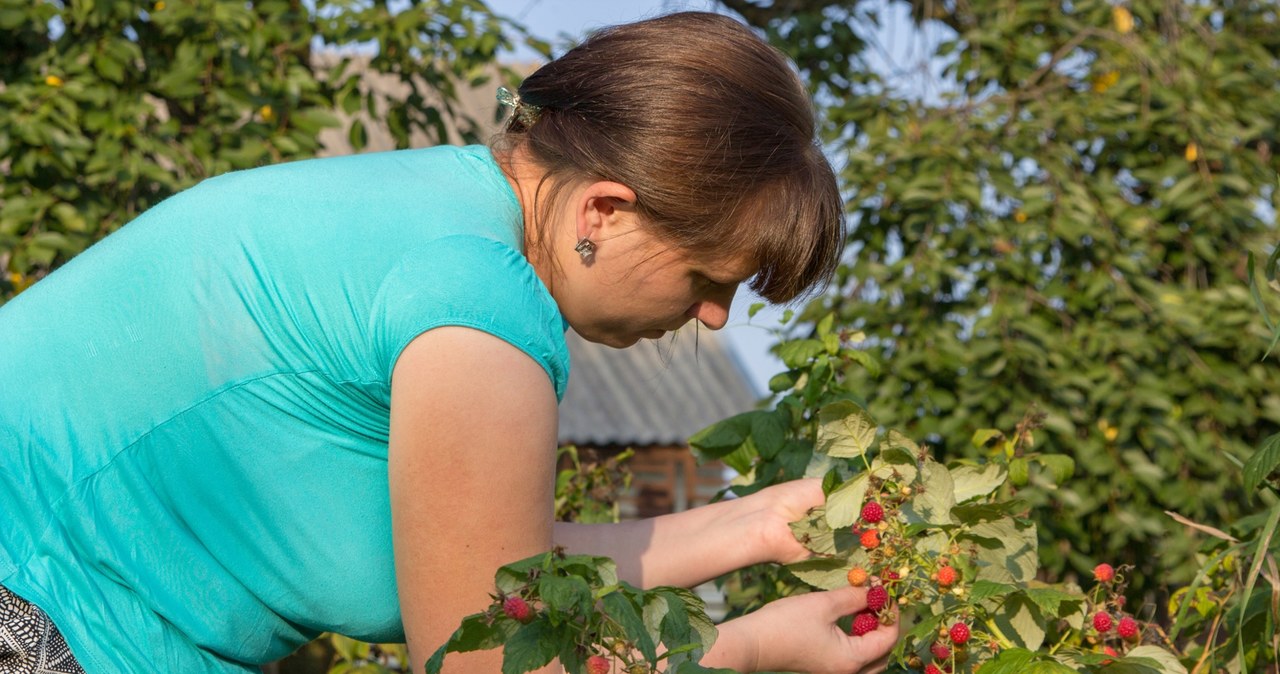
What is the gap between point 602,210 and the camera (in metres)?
1.19

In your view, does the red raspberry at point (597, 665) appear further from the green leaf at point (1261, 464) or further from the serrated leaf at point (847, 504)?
the green leaf at point (1261, 464)

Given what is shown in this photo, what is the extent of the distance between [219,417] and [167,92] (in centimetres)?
199

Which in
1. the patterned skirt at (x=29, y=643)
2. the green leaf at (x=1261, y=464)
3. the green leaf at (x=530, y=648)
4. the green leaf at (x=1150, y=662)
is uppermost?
the green leaf at (x=530, y=648)

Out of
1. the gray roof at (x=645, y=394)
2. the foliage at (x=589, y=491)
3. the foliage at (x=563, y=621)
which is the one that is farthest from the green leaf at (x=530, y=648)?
the gray roof at (x=645, y=394)

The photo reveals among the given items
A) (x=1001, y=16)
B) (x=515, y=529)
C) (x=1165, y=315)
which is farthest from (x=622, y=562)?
(x=1001, y=16)

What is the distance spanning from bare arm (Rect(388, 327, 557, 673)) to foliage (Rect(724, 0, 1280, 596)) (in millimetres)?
1954

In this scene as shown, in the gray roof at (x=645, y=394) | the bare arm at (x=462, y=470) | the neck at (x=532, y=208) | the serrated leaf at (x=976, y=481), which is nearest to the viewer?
the bare arm at (x=462, y=470)

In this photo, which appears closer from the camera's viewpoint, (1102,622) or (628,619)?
(628,619)

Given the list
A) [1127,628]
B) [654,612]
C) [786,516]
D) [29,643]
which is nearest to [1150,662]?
[1127,628]

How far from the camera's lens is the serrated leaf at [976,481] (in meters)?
1.46

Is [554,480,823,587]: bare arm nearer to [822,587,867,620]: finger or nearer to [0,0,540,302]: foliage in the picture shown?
[822,587,867,620]: finger

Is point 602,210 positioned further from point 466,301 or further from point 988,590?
point 988,590

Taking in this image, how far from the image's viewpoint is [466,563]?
1.04 meters

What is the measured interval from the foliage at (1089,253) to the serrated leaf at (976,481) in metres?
1.39
